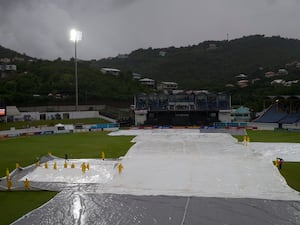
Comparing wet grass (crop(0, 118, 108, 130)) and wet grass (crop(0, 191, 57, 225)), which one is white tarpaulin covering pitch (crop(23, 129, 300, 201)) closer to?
wet grass (crop(0, 191, 57, 225))

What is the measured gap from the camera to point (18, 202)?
14867 mm

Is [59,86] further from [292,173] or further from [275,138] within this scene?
[292,173]

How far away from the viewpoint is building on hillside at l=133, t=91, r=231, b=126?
60.0m

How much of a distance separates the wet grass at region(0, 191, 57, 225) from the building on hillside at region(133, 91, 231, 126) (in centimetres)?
4474

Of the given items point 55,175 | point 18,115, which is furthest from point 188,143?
point 18,115

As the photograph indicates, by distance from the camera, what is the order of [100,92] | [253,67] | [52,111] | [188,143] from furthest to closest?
1. [253,67]
2. [100,92]
3. [52,111]
4. [188,143]

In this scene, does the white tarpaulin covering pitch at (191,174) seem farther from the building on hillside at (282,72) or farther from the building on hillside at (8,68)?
the building on hillside at (282,72)

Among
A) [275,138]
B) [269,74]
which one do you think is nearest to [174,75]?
[269,74]

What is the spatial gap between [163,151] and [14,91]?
54.3 meters

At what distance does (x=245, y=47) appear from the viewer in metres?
161

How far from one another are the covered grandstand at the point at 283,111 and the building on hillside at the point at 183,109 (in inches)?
283

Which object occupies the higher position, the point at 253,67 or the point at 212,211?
the point at 253,67

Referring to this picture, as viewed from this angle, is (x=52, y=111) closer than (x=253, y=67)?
Yes

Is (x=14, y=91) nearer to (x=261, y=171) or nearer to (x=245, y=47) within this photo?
(x=261, y=171)
